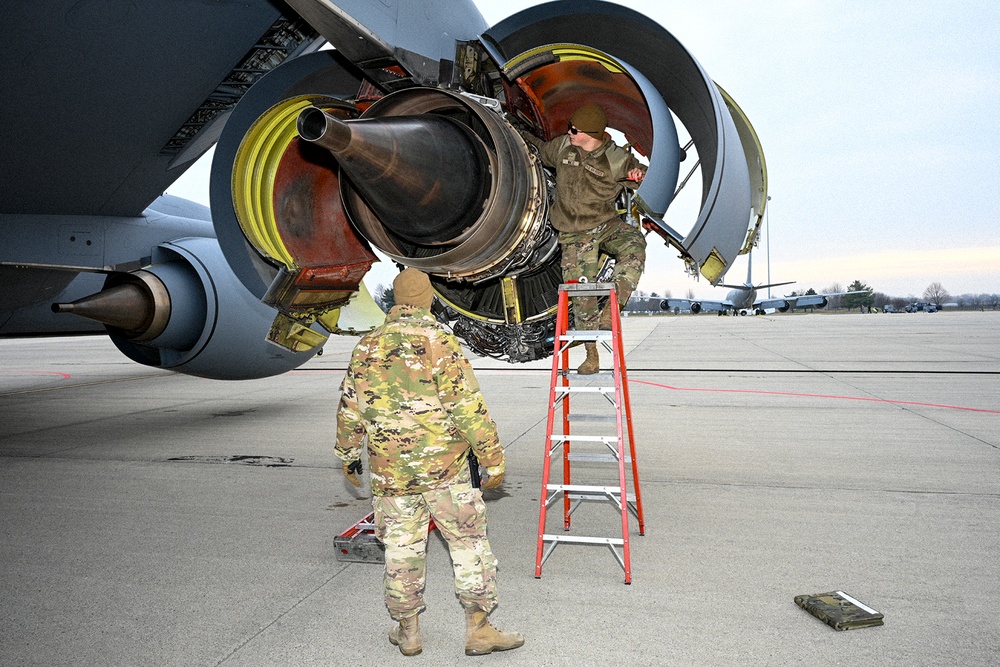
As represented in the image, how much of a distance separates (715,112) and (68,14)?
352 cm

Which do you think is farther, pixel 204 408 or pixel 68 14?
pixel 204 408

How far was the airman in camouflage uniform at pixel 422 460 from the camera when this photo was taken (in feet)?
8.84

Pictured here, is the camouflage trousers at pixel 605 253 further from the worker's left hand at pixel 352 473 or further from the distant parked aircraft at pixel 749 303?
the distant parked aircraft at pixel 749 303

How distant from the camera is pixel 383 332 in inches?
109

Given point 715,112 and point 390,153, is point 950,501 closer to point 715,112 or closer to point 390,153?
point 715,112

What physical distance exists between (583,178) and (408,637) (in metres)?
2.42

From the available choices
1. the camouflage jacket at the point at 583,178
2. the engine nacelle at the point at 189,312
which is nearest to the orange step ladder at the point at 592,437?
the camouflage jacket at the point at 583,178

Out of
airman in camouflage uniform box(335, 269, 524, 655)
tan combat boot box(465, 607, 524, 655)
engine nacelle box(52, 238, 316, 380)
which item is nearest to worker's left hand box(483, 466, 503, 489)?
airman in camouflage uniform box(335, 269, 524, 655)

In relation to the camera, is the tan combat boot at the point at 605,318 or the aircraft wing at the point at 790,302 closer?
the tan combat boot at the point at 605,318

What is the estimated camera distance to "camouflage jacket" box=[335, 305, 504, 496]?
270 cm

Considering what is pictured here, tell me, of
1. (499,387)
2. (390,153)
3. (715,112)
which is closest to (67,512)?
(390,153)

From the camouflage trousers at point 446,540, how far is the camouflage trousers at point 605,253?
1.71 m

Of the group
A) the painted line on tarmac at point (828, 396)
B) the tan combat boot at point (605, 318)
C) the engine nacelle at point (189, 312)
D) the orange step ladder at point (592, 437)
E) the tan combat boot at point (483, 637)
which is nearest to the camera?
the tan combat boot at point (483, 637)

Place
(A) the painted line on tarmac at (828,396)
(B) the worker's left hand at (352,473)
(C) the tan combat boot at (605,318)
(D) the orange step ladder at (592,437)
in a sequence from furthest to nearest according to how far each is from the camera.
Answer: (A) the painted line on tarmac at (828,396) < (C) the tan combat boot at (605,318) < (D) the orange step ladder at (592,437) < (B) the worker's left hand at (352,473)
